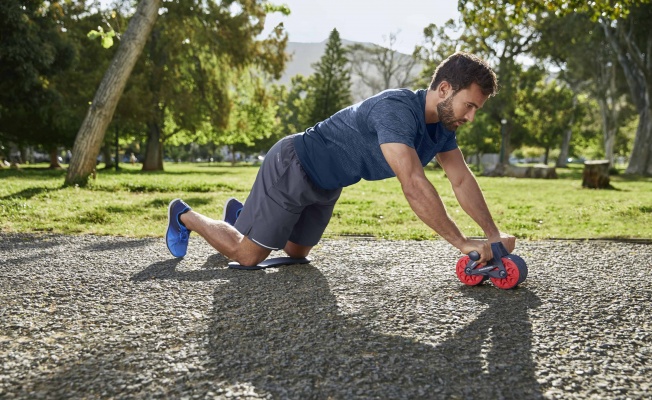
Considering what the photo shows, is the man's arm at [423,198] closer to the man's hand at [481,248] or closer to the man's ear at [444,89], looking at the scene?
the man's hand at [481,248]

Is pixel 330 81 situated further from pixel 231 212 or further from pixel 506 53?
pixel 231 212

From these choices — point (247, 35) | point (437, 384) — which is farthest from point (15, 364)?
point (247, 35)

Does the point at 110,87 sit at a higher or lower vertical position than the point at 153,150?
higher

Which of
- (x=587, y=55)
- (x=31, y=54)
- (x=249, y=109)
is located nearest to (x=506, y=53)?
(x=587, y=55)

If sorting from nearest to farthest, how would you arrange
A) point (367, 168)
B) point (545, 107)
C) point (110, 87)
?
1. point (367, 168)
2. point (110, 87)
3. point (545, 107)

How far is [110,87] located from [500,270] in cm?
1020

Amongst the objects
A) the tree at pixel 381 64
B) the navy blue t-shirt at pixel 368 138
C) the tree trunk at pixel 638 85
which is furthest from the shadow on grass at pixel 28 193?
the tree at pixel 381 64

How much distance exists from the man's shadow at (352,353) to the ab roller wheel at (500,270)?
0.17 metres

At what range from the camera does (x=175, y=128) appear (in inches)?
1480

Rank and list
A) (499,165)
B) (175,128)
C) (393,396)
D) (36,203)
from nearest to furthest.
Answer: (393,396) → (36,203) → (499,165) → (175,128)

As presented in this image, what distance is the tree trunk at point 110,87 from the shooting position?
11.6 metres

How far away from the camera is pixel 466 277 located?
359 centimetres

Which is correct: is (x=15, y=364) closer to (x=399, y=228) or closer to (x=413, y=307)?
(x=413, y=307)

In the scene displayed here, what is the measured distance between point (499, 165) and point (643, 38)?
10.1m
